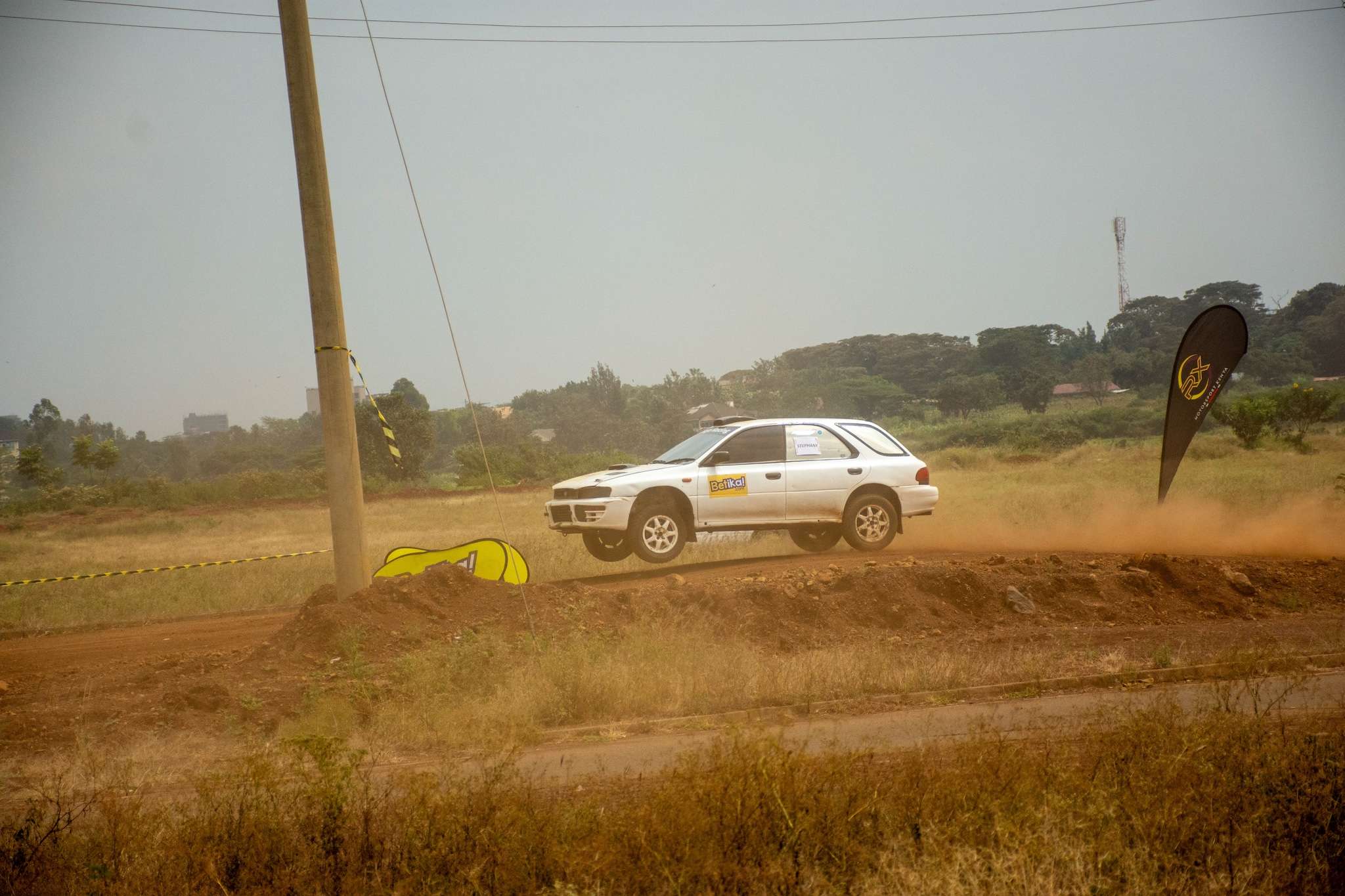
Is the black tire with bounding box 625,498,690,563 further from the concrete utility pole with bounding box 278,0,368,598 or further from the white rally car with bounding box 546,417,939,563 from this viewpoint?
the concrete utility pole with bounding box 278,0,368,598

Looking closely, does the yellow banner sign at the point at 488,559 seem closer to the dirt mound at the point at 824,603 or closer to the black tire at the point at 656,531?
the dirt mound at the point at 824,603

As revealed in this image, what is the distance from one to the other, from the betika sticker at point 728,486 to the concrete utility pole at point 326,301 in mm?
4712

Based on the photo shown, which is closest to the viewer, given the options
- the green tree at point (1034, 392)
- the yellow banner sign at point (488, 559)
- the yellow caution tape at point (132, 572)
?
the yellow banner sign at point (488, 559)

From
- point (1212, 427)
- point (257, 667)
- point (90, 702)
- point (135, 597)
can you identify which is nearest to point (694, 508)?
point (257, 667)

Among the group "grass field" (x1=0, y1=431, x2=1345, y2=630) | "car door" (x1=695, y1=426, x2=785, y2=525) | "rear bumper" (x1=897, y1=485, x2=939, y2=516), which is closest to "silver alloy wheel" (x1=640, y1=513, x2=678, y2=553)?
"car door" (x1=695, y1=426, x2=785, y2=525)

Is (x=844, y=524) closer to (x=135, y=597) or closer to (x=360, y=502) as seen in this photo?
(x=360, y=502)

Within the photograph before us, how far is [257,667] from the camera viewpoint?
7.60 metres

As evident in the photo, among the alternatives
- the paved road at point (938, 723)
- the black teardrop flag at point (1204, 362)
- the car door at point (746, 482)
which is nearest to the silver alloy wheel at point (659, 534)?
the car door at point (746, 482)

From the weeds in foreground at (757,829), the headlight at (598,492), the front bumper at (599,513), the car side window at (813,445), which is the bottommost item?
the weeds in foreground at (757,829)

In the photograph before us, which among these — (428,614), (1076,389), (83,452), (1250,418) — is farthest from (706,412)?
(428,614)

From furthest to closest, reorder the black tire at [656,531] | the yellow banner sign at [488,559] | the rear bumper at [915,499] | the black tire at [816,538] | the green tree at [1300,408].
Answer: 1. the green tree at [1300,408]
2. the black tire at [816,538]
3. the rear bumper at [915,499]
4. the black tire at [656,531]
5. the yellow banner sign at [488,559]

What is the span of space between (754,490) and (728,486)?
40 centimetres

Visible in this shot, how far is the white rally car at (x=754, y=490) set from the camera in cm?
1202

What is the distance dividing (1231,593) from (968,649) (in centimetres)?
383
